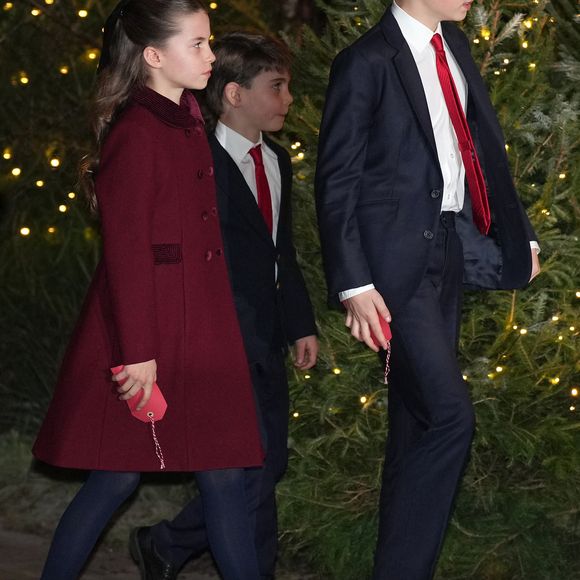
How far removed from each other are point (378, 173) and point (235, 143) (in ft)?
3.08

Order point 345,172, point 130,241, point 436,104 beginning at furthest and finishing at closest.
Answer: point 436,104
point 345,172
point 130,241

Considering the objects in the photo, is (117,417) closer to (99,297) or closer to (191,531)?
(99,297)

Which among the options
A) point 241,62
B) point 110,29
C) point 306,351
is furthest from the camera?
point 241,62

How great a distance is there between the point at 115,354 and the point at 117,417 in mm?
193

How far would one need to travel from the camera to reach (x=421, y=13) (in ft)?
13.8

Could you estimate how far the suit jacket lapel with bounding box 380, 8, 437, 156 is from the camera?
4.12m

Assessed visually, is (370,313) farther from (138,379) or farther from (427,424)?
(138,379)

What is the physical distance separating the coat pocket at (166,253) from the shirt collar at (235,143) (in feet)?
2.89

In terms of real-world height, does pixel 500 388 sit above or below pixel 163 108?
below

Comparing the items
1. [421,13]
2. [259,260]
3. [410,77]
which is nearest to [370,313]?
[410,77]

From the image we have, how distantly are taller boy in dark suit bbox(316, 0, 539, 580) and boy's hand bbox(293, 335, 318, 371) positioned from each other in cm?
76

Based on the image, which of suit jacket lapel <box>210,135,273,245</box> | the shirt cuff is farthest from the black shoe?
the shirt cuff

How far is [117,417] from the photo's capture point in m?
4.18

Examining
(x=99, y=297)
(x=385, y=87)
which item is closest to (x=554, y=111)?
(x=385, y=87)
